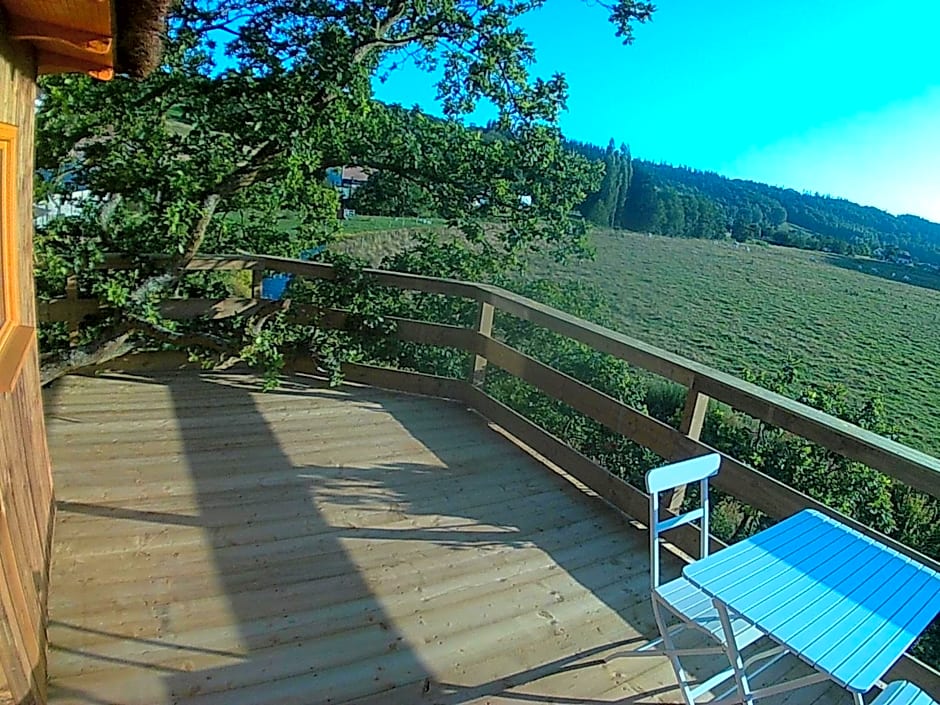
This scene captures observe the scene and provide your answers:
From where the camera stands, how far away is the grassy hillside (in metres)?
3.67

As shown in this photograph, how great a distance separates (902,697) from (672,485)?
688mm

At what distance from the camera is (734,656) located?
146 centimetres

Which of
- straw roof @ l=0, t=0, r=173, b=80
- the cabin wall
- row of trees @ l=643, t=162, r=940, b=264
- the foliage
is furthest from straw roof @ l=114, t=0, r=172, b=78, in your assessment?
row of trees @ l=643, t=162, r=940, b=264

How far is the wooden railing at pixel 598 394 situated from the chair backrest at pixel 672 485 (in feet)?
1.40

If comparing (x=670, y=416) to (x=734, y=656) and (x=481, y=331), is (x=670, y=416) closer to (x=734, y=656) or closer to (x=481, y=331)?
(x=481, y=331)

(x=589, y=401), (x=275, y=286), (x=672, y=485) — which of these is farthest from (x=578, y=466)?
(x=275, y=286)

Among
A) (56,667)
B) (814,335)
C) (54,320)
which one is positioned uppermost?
(814,335)

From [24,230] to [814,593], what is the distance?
2348 millimetres

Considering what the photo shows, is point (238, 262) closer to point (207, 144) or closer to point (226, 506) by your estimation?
point (207, 144)

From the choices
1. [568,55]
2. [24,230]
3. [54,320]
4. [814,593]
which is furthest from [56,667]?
[568,55]

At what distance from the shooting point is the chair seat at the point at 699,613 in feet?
5.28

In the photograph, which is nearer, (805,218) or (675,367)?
(675,367)

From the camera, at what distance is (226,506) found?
2635mm

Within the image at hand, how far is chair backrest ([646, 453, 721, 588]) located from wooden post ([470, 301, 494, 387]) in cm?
218
